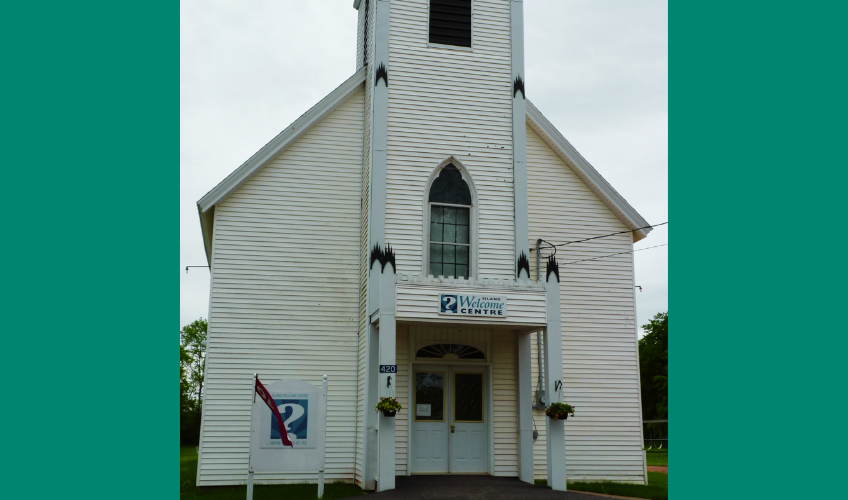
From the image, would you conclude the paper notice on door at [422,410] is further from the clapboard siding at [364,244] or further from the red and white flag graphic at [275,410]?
the red and white flag graphic at [275,410]

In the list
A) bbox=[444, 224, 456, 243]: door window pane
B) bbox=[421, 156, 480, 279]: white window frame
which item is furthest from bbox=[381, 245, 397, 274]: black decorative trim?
bbox=[444, 224, 456, 243]: door window pane

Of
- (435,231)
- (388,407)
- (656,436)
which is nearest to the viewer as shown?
(388,407)

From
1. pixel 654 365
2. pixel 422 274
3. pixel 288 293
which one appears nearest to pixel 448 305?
pixel 422 274

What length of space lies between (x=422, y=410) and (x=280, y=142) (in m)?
6.73

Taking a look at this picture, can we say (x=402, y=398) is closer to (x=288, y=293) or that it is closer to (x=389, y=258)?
(x=389, y=258)

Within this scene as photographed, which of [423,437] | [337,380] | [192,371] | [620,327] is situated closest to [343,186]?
[337,380]

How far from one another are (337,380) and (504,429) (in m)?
3.74

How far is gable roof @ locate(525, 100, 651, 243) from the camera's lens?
16938mm

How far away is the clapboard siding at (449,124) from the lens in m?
14.8

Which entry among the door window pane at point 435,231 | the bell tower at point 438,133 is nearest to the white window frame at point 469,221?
the bell tower at point 438,133

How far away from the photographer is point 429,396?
14852mm

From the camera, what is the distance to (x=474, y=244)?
48.9 feet

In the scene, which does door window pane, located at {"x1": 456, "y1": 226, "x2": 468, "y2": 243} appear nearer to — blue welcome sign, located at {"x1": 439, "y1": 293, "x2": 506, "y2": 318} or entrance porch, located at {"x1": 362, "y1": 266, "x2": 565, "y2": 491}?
entrance porch, located at {"x1": 362, "y1": 266, "x2": 565, "y2": 491}

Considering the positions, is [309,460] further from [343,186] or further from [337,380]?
[343,186]
